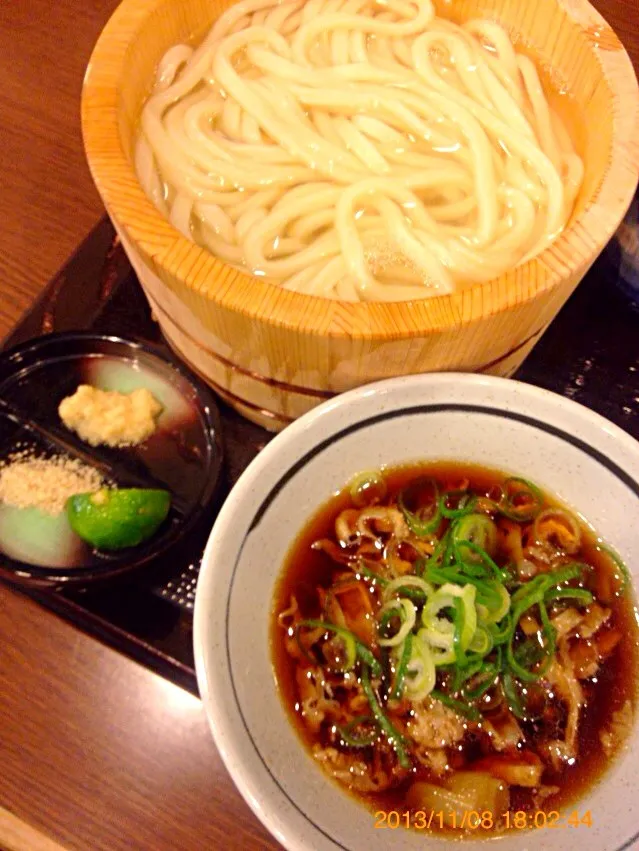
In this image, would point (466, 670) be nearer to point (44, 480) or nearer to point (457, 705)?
point (457, 705)

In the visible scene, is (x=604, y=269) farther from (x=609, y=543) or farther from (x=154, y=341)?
(x=154, y=341)

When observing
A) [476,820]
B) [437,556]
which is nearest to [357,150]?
[437,556]

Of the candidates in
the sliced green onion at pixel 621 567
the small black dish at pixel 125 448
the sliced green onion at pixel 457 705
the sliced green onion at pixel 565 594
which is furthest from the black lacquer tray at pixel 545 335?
the sliced green onion at pixel 457 705

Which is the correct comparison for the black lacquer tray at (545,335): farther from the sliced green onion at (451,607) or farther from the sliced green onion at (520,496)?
the sliced green onion at (451,607)

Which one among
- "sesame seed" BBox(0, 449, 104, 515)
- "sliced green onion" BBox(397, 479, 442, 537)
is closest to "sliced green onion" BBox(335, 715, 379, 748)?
"sliced green onion" BBox(397, 479, 442, 537)

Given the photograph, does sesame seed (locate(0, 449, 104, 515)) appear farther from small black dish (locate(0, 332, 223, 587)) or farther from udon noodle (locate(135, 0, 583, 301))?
udon noodle (locate(135, 0, 583, 301))

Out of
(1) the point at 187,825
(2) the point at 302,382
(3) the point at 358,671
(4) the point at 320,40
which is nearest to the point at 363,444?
(2) the point at 302,382

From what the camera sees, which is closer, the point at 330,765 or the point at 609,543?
the point at 330,765

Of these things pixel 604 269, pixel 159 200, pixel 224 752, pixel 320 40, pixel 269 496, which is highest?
pixel 320 40
